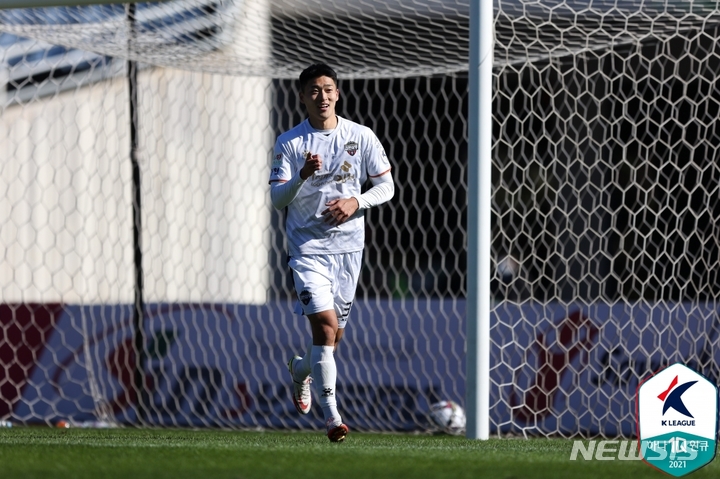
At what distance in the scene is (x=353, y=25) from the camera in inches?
261

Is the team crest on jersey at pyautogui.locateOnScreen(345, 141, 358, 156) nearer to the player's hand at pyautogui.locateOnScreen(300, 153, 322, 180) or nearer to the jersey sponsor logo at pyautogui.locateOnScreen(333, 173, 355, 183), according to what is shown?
the jersey sponsor logo at pyautogui.locateOnScreen(333, 173, 355, 183)

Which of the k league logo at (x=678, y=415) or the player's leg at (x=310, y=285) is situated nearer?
the k league logo at (x=678, y=415)

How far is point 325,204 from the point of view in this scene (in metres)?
4.68

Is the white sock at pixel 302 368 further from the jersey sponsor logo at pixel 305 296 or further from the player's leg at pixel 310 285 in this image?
Result: the jersey sponsor logo at pixel 305 296

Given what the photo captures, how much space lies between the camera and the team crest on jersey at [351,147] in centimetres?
473

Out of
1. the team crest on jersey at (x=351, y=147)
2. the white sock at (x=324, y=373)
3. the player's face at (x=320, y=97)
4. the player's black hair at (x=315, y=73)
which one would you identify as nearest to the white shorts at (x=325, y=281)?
the white sock at (x=324, y=373)

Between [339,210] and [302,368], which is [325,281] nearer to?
[339,210]

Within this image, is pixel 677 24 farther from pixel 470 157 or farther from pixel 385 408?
pixel 385 408

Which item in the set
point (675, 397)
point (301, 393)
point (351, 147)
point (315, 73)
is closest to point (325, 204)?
point (351, 147)

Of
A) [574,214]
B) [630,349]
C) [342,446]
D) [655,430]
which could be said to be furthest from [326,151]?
[574,214]

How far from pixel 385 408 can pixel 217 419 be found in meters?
1.13

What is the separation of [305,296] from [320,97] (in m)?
0.88

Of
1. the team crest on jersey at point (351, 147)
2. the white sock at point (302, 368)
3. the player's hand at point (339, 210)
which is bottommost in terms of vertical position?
the white sock at point (302, 368)

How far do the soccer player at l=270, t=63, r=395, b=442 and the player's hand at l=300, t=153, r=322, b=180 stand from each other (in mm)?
140
